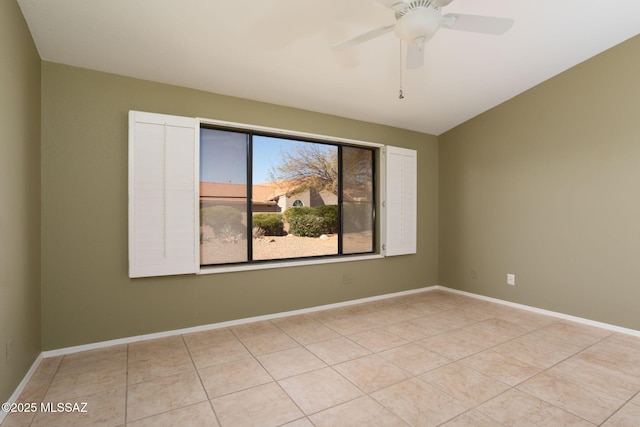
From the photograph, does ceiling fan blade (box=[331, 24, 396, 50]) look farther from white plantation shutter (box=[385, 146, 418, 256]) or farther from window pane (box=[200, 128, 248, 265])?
white plantation shutter (box=[385, 146, 418, 256])

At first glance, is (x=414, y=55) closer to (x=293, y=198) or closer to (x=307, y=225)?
(x=293, y=198)

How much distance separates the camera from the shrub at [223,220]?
324cm

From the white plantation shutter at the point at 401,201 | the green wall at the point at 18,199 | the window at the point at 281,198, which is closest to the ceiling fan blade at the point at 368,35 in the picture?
the window at the point at 281,198

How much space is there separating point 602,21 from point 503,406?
3.25m

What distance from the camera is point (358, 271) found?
411 centimetres

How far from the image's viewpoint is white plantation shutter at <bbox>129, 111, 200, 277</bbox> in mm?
2760

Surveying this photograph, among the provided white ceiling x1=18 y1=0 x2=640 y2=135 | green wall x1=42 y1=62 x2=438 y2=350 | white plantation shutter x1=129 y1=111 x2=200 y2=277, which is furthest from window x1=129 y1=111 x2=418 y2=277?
white ceiling x1=18 y1=0 x2=640 y2=135

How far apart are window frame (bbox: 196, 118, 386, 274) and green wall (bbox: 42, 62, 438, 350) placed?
0.28ft

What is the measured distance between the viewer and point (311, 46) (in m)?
2.69

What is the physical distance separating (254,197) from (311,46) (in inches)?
64.9

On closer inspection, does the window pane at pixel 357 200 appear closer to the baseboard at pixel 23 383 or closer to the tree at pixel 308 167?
the tree at pixel 308 167

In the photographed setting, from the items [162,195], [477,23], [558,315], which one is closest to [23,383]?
[162,195]

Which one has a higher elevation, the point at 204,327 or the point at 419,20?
the point at 419,20

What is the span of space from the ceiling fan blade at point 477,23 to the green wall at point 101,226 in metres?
2.15
